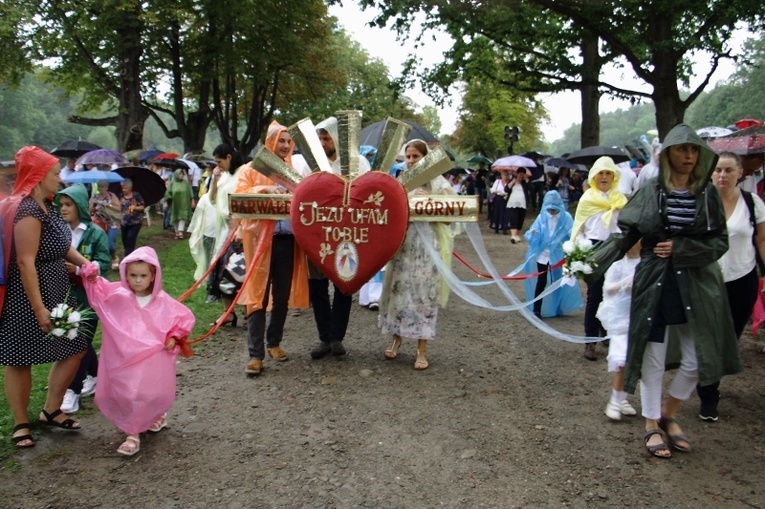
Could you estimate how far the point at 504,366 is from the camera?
5.68m

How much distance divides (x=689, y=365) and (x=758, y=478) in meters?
0.68

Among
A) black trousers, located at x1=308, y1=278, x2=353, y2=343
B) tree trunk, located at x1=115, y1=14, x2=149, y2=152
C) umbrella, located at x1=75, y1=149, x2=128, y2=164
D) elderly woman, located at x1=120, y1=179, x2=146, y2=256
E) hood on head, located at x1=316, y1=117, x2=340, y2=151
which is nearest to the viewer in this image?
hood on head, located at x1=316, y1=117, x2=340, y2=151

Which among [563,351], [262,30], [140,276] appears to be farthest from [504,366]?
[262,30]

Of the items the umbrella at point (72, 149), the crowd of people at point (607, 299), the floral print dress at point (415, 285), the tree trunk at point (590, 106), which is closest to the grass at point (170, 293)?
the crowd of people at point (607, 299)

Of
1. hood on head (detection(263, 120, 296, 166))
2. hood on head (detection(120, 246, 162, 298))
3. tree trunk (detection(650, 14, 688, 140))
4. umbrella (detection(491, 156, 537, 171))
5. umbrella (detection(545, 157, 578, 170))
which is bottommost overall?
hood on head (detection(120, 246, 162, 298))

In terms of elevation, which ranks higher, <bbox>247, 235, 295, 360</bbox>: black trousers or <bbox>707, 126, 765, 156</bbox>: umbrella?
<bbox>707, 126, 765, 156</bbox>: umbrella

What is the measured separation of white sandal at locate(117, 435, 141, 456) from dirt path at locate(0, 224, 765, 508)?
71mm

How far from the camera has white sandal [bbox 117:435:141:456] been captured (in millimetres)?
3795

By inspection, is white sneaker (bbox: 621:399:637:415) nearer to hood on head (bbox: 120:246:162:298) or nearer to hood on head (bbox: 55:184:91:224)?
hood on head (bbox: 120:246:162:298)

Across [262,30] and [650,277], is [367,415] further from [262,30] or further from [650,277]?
[262,30]

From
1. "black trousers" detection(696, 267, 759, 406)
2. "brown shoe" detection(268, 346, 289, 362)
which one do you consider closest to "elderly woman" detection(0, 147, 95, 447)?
"brown shoe" detection(268, 346, 289, 362)

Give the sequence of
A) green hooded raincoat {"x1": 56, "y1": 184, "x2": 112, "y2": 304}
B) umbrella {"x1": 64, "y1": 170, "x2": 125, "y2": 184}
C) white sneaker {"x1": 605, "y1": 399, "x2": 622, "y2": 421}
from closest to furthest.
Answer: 1. white sneaker {"x1": 605, "y1": 399, "x2": 622, "y2": 421}
2. green hooded raincoat {"x1": 56, "y1": 184, "x2": 112, "y2": 304}
3. umbrella {"x1": 64, "y1": 170, "x2": 125, "y2": 184}

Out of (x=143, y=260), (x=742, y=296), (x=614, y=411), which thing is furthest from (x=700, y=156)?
(x=143, y=260)

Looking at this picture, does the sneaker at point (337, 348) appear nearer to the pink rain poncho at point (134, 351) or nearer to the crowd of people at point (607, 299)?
the crowd of people at point (607, 299)
